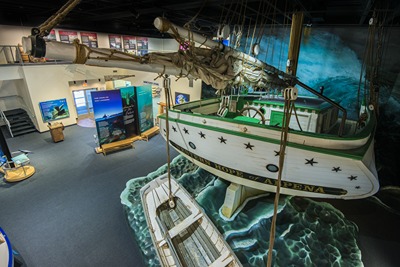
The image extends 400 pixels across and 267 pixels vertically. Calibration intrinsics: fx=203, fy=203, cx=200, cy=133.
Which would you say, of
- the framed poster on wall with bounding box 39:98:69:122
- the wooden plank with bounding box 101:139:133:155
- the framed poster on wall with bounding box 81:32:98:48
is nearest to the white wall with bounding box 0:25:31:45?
the framed poster on wall with bounding box 81:32:98:48

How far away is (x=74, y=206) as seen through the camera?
16.1 ft

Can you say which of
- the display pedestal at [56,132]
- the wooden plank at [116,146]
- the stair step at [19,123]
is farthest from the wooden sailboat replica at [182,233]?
the stair step at [19,123]

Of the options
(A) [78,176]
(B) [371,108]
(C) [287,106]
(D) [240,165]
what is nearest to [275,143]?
(D) [240,165]

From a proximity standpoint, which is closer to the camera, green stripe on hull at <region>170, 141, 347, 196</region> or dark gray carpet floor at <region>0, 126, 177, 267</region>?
green stripe on hull at <region>170, 141, 347, 196</region>

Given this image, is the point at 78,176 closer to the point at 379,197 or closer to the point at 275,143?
the point at 275,143

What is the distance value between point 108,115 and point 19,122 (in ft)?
18.5

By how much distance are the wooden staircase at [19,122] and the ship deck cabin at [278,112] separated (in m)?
8.65

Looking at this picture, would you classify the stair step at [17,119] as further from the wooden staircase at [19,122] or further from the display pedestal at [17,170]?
the display pedestal at [17,170]

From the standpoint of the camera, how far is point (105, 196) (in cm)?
523

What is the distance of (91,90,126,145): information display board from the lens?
23.0ft

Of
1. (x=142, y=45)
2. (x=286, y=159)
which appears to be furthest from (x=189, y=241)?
(x=142, y=45)

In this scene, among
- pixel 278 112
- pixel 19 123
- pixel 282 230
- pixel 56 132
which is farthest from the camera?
pixel 19 123

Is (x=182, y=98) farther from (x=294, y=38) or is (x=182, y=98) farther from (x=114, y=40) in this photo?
(x=294, y=38)

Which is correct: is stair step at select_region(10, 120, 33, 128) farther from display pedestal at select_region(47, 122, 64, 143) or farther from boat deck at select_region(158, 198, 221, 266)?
boat deck at select_region(158, 198, 221, 266)
